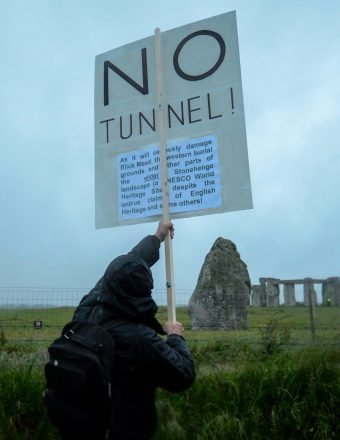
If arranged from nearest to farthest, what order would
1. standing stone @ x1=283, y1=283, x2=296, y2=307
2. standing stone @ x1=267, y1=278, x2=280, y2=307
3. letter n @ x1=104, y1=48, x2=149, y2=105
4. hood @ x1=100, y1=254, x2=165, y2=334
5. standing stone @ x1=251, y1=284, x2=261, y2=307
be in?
1. hood @ x1=100, y1=254, x2=165, y2=334
2. letter n @ x1=104, y1=48, x2=149, y2=105
3. standing stone @ x1=267, y1=278, x2=280, y2=307
4. standing stone @ x1=283, y1=283, x2=296, y2=307
5. standing stone @ x1=251, y1=284, x2=261, y2=307

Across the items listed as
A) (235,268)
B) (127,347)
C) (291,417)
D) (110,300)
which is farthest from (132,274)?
(235,268)

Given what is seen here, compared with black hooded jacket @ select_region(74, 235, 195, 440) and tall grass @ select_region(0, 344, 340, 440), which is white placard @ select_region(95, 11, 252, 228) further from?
tall grass @ select_region(0, 344, 340, 440)

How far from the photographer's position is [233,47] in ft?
12.1

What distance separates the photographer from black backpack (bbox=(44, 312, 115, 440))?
2518mm

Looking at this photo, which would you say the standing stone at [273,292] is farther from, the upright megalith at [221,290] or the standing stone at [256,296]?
the upright megalith at [221,290]

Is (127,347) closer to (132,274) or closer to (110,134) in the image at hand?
(132,274)

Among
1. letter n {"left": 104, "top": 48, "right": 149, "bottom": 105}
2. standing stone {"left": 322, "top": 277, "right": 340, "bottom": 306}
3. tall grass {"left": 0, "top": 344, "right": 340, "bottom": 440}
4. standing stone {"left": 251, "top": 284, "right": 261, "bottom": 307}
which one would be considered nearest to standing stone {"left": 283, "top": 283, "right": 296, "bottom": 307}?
standing stone {"left": 251, "top": 284, "right": 261, "bottom": 307}

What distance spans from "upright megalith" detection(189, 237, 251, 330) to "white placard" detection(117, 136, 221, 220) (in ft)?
31.0

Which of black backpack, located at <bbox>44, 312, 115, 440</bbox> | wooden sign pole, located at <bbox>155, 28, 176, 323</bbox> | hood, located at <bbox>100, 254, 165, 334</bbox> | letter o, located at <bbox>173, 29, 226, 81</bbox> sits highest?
letter o, located at <bbox>173, 29, 226, 81</bbox>

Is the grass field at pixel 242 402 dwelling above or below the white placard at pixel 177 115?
below

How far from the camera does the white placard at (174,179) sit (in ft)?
11.8

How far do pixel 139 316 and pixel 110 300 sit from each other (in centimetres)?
17

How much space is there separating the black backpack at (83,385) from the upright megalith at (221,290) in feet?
34.3

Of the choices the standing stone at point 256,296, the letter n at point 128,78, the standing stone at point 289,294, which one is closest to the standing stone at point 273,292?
the standing stone at point 289,294
